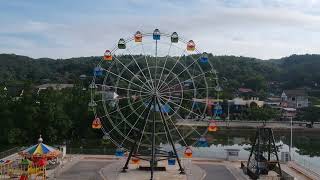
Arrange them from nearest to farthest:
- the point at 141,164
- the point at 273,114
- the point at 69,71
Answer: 1. the point at 141,164
2. the point at 273,114
3. the point at 69,71

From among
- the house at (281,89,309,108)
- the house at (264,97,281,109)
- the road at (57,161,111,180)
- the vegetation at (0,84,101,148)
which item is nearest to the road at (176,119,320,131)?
the house at (264,97,281,109)

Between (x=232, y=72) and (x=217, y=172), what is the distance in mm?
89245

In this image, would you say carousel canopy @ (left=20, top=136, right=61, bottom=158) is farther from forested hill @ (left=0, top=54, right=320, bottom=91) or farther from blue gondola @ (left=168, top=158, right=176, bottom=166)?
forested hill @ (left=0, top=54, right=320, bottom=91)

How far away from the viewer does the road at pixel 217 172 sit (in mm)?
30547

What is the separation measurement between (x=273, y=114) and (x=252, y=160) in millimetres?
47383

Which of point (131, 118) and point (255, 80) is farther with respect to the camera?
point (255, 80)

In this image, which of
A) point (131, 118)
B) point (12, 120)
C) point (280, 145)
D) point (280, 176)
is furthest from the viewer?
point (280, 145)

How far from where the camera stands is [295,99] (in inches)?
4144

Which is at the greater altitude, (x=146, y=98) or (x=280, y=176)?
(x=146, y=98)

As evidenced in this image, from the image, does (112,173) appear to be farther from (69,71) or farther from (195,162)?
(69,71)

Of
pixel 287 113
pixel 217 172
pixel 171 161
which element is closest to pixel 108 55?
pixel 171 161

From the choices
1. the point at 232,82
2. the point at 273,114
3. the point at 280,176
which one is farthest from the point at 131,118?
the point at 232,82

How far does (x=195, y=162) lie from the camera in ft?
117

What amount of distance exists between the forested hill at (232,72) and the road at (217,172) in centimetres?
6772
